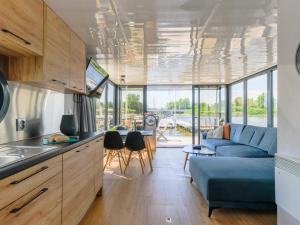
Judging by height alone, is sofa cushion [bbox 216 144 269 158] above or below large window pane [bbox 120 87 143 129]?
below

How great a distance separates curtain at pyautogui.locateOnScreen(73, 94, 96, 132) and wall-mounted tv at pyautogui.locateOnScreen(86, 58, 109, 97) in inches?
7.4

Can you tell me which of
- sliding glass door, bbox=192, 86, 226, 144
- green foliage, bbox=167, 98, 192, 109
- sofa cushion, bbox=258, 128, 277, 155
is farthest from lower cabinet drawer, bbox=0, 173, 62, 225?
sliding glass door, bbox=192, 86, 226, 144

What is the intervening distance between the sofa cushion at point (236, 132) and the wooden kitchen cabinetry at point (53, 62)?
14.4 ft

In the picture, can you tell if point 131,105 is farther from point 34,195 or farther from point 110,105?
point 34,195

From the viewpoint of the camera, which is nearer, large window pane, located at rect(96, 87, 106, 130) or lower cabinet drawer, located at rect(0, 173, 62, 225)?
lower cabinet drawer, located at rect(0, 173, 62, 225)

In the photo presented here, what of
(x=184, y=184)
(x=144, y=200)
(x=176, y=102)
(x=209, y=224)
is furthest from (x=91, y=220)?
(x=176, y=102)

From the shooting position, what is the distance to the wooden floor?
243 cm

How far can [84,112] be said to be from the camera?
13.4 feet

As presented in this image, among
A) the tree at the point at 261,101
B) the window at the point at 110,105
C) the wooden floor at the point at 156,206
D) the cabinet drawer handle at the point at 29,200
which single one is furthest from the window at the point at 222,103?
the cabinet drawer handle at the point at 29,200

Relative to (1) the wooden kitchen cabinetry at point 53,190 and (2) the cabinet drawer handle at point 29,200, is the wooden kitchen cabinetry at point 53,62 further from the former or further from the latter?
(2) the cabinet drawer handle at point 29,200

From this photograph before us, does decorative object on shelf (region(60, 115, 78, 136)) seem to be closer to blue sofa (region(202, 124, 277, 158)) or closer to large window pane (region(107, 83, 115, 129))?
blue sofa (region(202, 124, 277, 158))

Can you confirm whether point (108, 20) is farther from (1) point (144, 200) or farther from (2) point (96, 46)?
(1) point (144, 200)

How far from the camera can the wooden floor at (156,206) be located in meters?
2.43

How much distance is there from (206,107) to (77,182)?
6.51m
